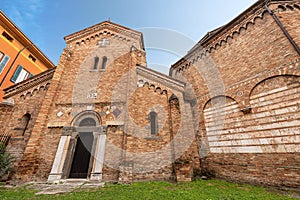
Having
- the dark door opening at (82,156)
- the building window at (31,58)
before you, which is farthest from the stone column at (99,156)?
the building window at (31,58)

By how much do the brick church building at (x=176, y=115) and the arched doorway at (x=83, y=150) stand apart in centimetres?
5

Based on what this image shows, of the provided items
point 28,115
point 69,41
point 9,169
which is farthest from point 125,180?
point 69,41

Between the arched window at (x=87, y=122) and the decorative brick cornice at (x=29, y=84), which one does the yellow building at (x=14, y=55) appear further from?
the arched window at (x=87, y=122)

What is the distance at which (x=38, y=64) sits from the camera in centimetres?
1777

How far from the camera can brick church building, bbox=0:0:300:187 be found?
5.60 meters

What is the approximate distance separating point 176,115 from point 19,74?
1724cm

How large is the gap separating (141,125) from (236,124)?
15.6ft

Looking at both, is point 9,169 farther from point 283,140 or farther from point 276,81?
point 276,81

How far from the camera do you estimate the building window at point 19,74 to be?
45.6 feet

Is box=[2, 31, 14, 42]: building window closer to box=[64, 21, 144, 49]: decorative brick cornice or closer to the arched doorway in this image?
box=[64, 21, 144, 49]: decorative brick cornice

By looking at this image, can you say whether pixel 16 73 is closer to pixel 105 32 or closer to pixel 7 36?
pixel 7 36

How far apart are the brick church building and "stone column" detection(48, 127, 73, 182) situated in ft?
0.14

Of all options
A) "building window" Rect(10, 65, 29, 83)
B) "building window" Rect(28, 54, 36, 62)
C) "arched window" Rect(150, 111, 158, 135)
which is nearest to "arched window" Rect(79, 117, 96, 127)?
"arched window" Rect(150, 111, 158, 135)

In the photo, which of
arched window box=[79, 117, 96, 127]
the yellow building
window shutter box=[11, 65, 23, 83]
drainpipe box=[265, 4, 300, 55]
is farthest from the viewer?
window shutter box=[11, 65, 23, 83]
